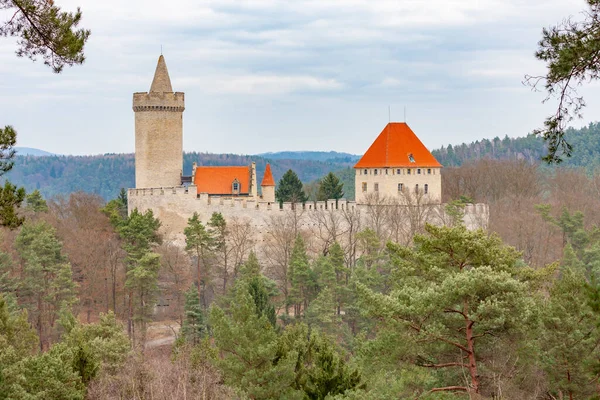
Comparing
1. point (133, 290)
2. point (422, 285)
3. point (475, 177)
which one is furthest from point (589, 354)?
point (475, 177)

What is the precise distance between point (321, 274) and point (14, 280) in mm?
10770

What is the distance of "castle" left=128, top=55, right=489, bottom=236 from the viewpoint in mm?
42438

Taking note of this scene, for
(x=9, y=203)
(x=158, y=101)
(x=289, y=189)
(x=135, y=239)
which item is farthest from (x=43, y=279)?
(x=9, y=203)

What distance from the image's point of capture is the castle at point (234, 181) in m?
42.4

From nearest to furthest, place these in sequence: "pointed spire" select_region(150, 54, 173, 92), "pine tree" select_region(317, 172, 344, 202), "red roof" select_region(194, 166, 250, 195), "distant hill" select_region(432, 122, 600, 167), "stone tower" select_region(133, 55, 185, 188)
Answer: "red roof" select_region(194, 166, 250, 195), "stone tower" select_region(133, 55, 185, 188), "pointed spire" select_region(150, 54, 173, 92), "pine tree" select_region(317, 172, 344, 202), "distant hill" select_region(432, 122, 600, 167)

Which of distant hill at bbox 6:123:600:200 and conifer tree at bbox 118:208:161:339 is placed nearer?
conifer tree at bbox 118:208:161:339

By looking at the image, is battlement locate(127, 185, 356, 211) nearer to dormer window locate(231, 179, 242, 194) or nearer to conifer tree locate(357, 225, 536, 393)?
dormer window locate(231, 179, 242, 194)

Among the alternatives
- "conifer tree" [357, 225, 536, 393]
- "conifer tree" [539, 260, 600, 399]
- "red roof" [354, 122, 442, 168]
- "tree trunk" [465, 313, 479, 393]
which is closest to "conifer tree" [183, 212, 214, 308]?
"red roof" [354, 122, 442, 168]

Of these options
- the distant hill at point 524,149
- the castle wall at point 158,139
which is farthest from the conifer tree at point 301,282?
the distant hill at point 524,149

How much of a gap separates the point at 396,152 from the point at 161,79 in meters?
11.4

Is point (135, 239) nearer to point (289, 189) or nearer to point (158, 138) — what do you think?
point (158, 138)

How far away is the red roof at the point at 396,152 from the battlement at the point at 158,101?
8467mm

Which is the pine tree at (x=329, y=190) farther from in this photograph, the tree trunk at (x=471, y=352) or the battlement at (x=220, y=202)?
the tree trunk at (x=471, y=352)

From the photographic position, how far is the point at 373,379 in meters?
19.2
